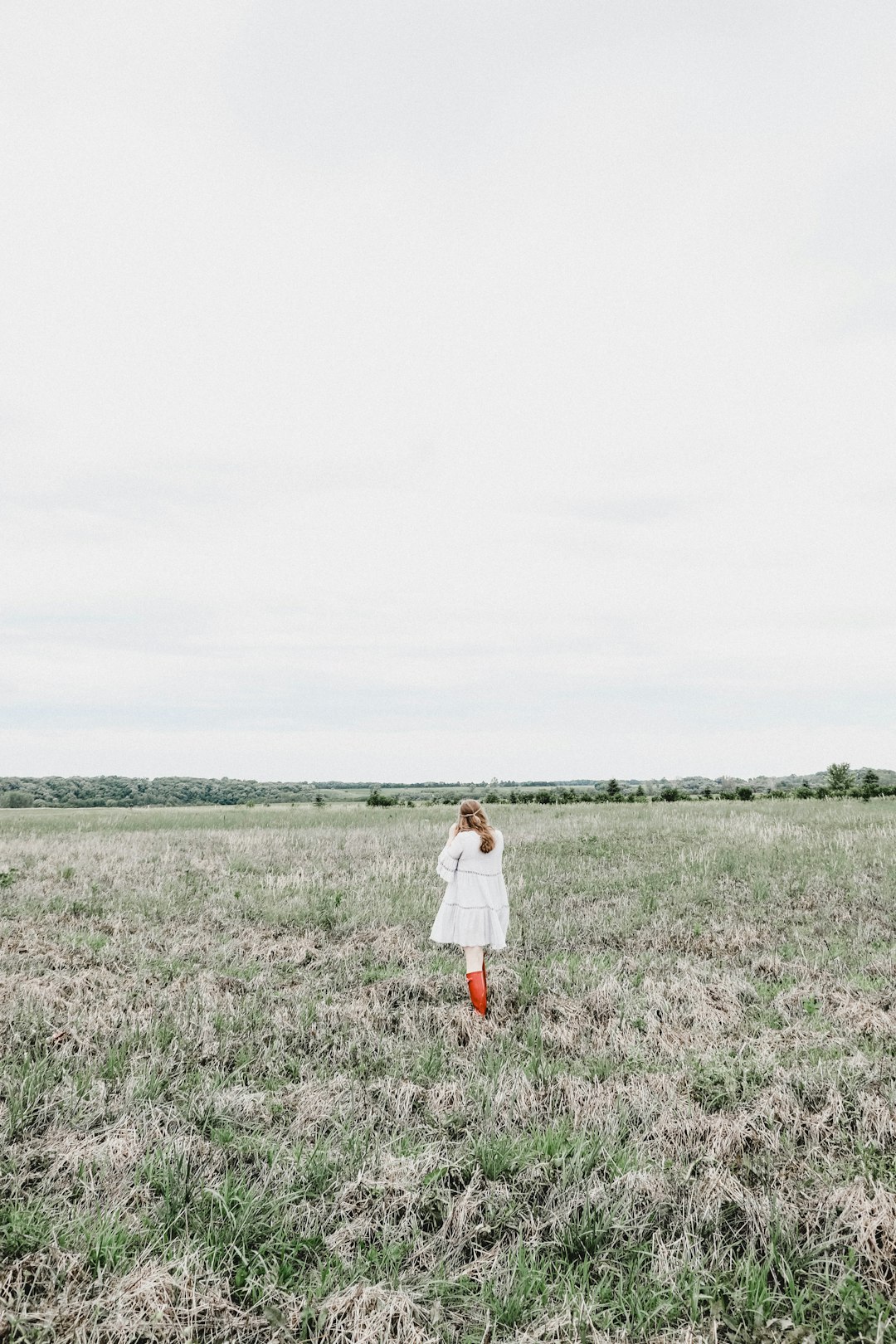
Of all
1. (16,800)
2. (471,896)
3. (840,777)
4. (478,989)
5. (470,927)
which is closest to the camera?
(478,989)

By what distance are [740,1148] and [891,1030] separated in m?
3.05

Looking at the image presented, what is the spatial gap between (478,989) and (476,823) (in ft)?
5.86

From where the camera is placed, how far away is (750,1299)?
360 cm

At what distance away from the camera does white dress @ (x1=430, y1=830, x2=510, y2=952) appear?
26.2 ft

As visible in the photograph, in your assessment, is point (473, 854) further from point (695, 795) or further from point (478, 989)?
point (695, 795)

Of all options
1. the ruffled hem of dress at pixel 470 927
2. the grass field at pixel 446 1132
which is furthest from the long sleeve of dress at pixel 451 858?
the grass field at pixel 446 1132

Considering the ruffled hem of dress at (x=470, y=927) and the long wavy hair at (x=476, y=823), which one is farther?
the long wavy hair at (x=476, y=823)

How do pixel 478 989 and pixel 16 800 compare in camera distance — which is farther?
pixel 16 800

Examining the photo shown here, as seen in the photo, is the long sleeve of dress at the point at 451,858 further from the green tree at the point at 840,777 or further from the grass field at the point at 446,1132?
the green tree at the point at 840,777

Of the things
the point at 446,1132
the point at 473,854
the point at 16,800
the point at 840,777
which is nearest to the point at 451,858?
the point at 473,854

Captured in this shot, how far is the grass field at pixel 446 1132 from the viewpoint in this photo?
11.7 feet

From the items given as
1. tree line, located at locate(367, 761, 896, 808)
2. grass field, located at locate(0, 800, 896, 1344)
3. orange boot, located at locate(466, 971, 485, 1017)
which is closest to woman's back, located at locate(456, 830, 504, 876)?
orange boot, located at locate(466, 971, 485, 1017)

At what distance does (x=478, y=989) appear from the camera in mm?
7586

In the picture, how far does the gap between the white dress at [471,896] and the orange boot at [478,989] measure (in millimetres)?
344
